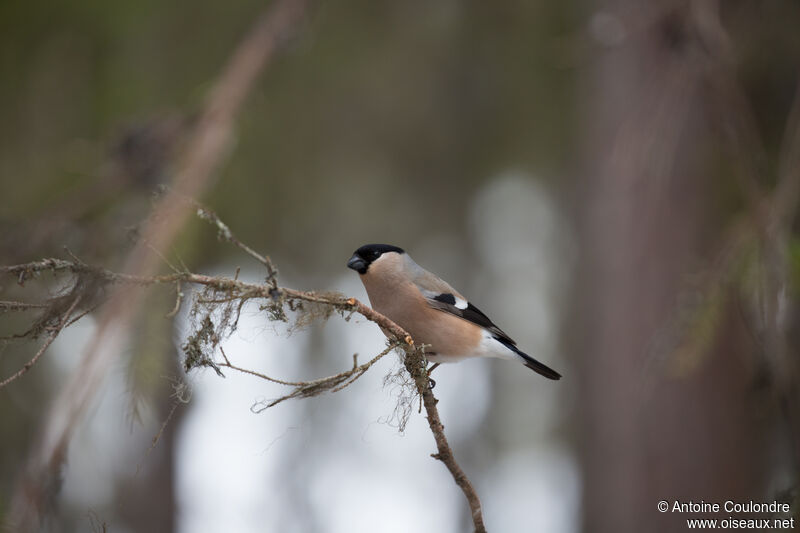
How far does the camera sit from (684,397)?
584 centimetres

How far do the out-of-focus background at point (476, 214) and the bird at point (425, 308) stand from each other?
0.91 metres

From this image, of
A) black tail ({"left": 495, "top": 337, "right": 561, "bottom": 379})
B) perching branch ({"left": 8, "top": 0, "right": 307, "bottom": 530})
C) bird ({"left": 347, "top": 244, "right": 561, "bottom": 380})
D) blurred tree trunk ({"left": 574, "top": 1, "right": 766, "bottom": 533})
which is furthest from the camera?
blurred tree trunk ({"left": 574, "top": 1, "right": 766, "bottom": 533})

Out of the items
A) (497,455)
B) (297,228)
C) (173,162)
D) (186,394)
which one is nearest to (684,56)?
(173,162)

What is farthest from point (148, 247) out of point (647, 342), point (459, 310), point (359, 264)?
point (647, 342)

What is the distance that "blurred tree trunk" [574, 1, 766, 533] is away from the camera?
5660 mm

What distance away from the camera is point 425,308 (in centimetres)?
494

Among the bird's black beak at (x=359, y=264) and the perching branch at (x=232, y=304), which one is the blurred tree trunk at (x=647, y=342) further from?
the perching branch at (x=232, y=304)

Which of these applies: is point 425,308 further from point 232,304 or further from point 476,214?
point 476,214

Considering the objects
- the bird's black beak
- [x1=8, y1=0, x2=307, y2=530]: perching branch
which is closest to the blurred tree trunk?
the bird's black beak

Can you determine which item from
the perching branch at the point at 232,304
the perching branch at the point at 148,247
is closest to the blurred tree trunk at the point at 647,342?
the perching branch at the point at 148,247

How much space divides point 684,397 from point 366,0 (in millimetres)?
4753

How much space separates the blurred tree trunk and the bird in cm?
123

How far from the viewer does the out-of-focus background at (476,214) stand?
3.52m

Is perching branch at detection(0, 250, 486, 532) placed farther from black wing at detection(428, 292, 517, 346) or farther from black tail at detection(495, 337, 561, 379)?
black tail at detection(495, 337, 561, 379)
